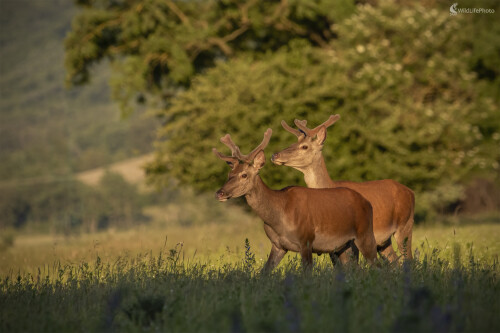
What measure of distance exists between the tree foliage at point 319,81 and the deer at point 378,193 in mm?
9666

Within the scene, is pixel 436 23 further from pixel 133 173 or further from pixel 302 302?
pixel 133 173

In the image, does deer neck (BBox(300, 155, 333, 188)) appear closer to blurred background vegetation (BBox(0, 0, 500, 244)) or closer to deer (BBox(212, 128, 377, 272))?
deer (BBox(212, 128, 377, 272))

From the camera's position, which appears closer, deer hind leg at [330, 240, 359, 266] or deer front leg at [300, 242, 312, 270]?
deer front leg at [300, 242, 312, 270]

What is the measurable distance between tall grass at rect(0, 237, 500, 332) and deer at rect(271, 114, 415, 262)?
1979 mm

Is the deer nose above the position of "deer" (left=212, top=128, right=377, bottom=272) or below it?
above

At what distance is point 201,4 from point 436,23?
8923mm

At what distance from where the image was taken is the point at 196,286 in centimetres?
787

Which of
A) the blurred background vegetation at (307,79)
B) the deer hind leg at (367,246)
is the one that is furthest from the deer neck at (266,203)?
the blurred background vegetation at (307,79)

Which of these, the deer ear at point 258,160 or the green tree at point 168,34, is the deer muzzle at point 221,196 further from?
the green tree at point 168,34

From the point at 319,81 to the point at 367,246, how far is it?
49.3 ft

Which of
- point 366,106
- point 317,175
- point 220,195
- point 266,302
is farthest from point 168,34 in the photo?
point 266,302

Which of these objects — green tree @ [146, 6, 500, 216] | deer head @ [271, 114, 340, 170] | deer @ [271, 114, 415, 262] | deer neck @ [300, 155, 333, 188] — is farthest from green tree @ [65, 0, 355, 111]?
deer neck @ [300, 155, 333, 188]

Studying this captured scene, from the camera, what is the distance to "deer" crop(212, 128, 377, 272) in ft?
30.0

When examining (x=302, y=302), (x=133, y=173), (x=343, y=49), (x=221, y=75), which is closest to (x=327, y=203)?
(x=302, y=302)
